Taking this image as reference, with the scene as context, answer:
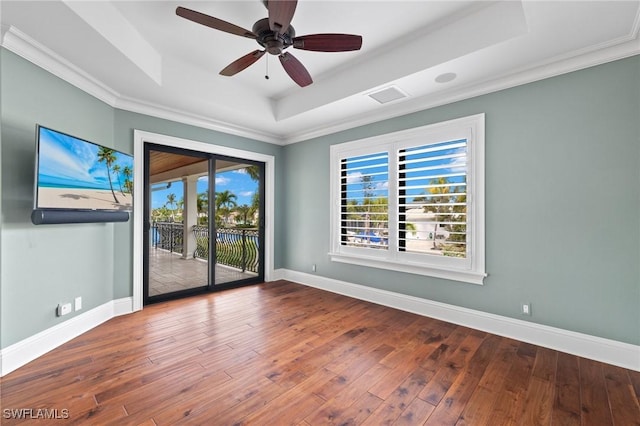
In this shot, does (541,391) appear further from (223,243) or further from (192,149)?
(192,149)

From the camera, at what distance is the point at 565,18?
7.31 ft

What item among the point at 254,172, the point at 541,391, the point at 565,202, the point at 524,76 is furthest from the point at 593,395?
the point at 254,172

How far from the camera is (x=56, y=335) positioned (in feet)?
9.11

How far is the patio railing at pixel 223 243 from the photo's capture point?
14.1 ft

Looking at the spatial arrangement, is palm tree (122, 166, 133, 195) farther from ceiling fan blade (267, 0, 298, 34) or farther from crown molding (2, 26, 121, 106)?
ceiling fan blade (267, 0, 298, 34)

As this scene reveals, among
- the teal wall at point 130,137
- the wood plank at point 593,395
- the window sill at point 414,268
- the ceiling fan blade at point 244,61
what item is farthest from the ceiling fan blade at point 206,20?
the wood plank at point 593,395

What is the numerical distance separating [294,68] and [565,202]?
9.65ft

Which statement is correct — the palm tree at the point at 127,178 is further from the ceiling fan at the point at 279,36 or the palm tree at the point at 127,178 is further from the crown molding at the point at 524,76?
the crown molding at the point at 524,76

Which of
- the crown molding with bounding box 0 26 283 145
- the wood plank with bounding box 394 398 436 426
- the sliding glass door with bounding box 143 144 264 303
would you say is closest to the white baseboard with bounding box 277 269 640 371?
the wood plank with bounding box 394 398 436 426

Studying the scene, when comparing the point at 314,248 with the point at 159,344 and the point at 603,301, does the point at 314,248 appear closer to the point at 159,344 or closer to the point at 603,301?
the point at 159,344

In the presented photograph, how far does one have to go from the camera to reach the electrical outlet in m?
2.84

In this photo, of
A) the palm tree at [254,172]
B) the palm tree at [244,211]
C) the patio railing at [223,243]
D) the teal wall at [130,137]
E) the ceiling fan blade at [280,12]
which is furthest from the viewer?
the palm tree at [254,172]

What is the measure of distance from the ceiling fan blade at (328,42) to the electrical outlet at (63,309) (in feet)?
11.2

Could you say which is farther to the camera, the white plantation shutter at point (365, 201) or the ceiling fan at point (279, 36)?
the white plantation shutter at point (365, 201)
